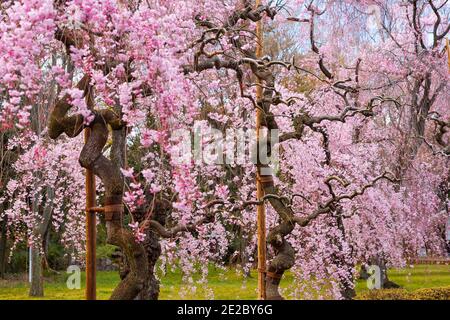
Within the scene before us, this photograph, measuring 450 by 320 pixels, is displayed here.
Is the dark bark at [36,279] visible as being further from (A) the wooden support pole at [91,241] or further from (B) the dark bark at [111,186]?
(B) the dark bark at [111,186]

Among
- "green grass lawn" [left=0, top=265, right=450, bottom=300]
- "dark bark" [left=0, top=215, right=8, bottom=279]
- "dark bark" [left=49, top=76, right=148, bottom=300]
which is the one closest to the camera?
"dark bark" [left=49, top=76, right=148, bottom=300]

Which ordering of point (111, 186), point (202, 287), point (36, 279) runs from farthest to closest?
point (36, 279)
point (202, 287)
point (111, 186)

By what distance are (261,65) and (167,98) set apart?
1807 millimetres

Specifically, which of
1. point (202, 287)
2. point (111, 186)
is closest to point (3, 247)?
point (202, 287)

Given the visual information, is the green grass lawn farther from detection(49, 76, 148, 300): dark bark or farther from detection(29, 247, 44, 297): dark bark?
detection(49, 76, 148, 300): dark bark

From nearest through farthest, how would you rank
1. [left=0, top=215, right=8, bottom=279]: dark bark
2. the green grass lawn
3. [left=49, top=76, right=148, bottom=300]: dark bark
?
[left=49, top=76, right=148, bottom=300]: dark bark
the green grass lawn
[left=0, top=215, right=8, bottom=279]: dark bark

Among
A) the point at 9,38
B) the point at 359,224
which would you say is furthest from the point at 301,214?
the point at 9,38

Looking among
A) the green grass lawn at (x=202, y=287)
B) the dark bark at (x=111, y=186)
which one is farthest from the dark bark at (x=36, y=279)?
the dark bark at (x=111, y=186)

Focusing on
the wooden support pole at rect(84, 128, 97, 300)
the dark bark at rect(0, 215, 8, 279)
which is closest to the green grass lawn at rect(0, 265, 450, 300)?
the dark bark at rect(0, 215, 8, 279)

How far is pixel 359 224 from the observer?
9.38 m

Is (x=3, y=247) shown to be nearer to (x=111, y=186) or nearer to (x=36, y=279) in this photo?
(x=36, y=279)

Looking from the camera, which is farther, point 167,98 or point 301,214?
point 301,214
